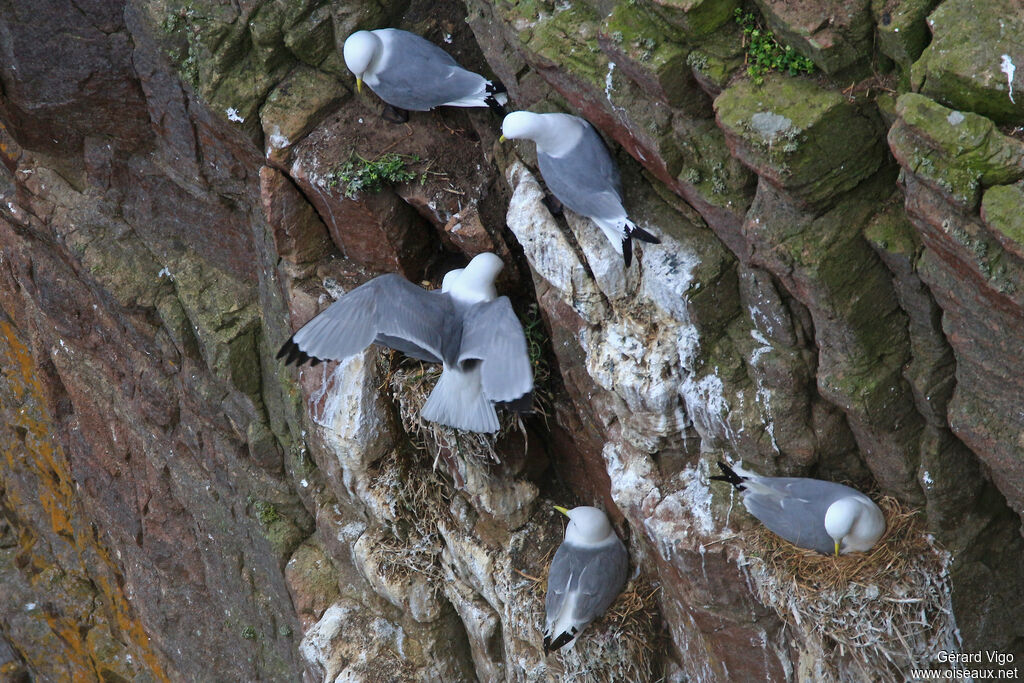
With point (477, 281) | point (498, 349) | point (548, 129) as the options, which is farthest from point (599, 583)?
point (548, 129)

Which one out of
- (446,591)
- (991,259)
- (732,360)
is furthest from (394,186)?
(991,259)

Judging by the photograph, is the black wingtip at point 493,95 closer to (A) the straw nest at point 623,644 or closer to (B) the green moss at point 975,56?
(B) the green moss at point 975,56

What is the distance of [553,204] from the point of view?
147 inches

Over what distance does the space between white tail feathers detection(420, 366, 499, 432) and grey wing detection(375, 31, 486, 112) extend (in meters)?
1.23

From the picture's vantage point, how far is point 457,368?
3.99 m

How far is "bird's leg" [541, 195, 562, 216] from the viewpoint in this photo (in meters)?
3.73

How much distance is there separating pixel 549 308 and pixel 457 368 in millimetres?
480

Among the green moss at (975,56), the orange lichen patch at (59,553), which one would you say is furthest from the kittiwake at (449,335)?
the orange lichen patch at (59,553)

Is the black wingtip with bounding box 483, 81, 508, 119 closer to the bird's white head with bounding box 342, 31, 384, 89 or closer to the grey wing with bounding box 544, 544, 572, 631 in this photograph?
the bird's white head with bounding box 342, 31, 384, 89

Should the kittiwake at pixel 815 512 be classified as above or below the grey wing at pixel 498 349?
below

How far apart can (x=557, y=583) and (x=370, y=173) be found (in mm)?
2092

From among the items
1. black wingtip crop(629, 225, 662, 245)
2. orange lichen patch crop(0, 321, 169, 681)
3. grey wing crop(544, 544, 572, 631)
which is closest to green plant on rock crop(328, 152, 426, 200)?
black wingtip crop(629, 225, 662, 245)

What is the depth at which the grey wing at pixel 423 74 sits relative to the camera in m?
4.00

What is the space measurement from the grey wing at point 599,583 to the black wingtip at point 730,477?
0.85 meters
